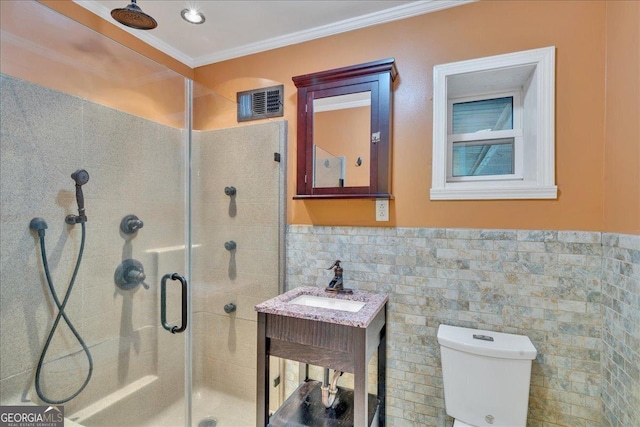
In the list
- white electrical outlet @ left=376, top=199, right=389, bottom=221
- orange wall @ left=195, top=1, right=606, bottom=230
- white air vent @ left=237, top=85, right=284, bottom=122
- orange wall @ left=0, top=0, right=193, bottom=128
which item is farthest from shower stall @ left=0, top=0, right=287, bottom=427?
white electrical outlet @ left=376, top=199, right=389, bottom=221

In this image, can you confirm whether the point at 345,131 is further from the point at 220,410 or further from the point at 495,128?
the point at 220,410

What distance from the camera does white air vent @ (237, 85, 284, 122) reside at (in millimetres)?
2135

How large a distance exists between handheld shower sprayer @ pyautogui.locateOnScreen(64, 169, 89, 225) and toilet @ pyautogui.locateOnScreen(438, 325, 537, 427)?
6.12 feet

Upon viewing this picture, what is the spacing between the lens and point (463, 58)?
168 cm

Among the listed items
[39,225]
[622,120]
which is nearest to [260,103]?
[39,225]

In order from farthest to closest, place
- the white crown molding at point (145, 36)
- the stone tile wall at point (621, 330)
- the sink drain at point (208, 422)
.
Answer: the sink drain at point (208, 422), the white crown molding at point (145, 36), the stone tile wall at point (621, 330)

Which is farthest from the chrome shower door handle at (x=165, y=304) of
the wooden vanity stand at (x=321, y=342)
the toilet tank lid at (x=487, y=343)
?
the toilet tank lid at (x=487, y=343)

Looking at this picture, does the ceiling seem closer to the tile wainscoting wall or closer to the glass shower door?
the glass shower door

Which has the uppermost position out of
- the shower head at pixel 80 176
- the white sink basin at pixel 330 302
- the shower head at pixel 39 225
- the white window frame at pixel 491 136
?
the white window frame at pixel 491 136

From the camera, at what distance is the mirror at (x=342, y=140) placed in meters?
1.81

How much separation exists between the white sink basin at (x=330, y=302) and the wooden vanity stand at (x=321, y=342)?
5cm

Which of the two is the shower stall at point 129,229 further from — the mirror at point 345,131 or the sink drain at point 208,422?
the mirror at point 345,131

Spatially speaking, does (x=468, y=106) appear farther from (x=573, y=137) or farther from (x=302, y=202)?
(x=302, y=202)

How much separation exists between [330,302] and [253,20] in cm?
186
